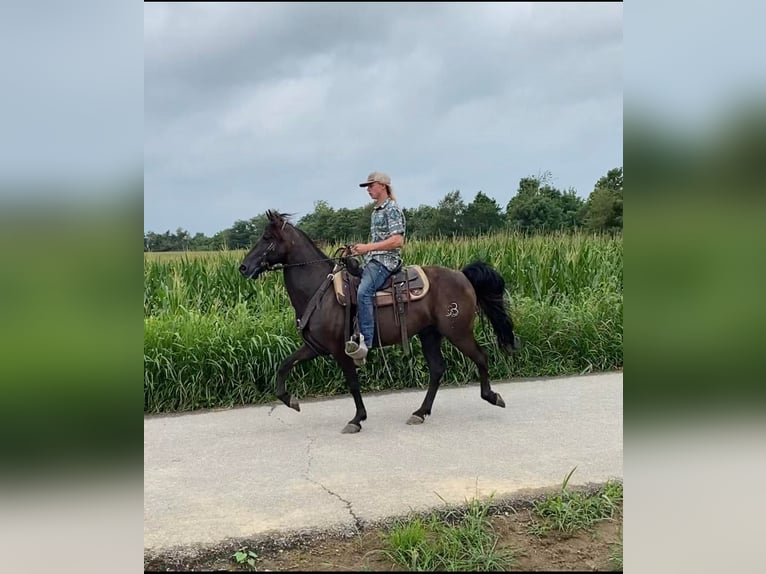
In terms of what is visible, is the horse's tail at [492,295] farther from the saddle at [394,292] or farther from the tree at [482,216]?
the tree at [482,216]

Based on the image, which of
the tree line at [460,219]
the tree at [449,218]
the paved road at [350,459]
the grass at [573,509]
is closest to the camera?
the grass at [573,509]

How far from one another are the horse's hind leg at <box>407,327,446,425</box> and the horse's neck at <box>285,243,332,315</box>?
1.06 m

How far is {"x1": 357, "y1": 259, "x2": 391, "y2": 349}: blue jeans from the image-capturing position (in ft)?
15.2

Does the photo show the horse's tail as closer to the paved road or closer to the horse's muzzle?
the paved road

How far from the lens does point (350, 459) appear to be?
396 cm

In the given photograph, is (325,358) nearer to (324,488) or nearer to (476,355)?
(476,355)

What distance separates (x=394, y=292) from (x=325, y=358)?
168 centimetres

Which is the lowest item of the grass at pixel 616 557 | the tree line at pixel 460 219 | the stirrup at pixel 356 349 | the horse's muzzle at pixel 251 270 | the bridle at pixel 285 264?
the grass at pixel 616 557

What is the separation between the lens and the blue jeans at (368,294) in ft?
15.2

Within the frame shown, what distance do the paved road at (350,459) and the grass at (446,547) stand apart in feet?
0.94

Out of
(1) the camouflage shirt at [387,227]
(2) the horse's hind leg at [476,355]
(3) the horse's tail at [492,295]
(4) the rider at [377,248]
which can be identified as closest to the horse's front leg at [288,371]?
(4) the rider at [377,248]
